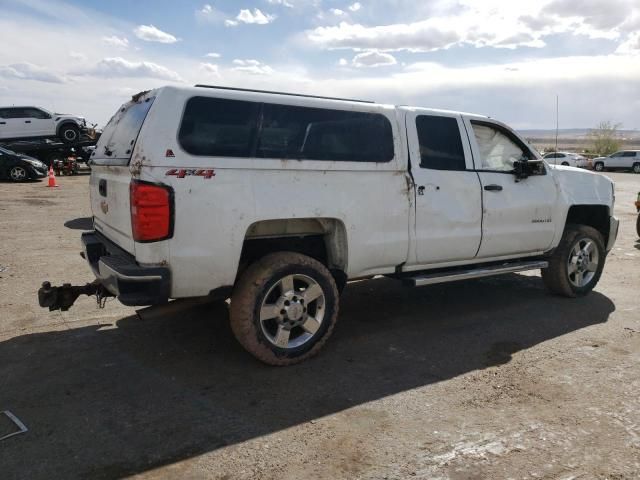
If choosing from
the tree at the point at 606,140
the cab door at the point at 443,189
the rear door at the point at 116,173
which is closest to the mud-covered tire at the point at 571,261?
the cab door at the point at 443,189

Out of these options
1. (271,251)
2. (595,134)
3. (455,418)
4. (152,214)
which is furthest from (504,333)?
(595,134)

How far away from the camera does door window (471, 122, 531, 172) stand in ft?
17.5

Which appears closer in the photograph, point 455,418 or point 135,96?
point 455,418

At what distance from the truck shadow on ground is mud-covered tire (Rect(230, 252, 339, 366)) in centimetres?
15

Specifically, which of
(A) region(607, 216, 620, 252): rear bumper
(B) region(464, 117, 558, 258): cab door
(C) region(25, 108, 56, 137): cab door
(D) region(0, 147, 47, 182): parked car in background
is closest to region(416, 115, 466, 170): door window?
(B) region(464, 117, 558, 258): cab door

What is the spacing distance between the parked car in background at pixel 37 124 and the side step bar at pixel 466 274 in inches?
849

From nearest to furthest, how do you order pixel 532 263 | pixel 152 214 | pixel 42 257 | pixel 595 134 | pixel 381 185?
pixel 152 214 → pixel 381 185 → pixel 532 263 → pixel 42 257 → pixel 595 134

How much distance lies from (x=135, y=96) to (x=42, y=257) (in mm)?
4276

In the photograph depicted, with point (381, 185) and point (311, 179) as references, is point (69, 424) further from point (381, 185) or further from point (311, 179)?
point (381, 185)

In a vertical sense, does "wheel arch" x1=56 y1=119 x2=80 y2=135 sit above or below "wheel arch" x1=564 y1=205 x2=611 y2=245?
above

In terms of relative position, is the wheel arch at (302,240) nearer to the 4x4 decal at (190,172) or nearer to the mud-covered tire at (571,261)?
the 4x4 decal at (190,172)

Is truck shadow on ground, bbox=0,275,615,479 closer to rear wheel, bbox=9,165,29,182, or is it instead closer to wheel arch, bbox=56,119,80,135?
rear wheel, bbox=9,165,29,182

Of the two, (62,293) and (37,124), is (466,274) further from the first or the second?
(37,124)

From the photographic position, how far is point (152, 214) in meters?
3.51
